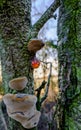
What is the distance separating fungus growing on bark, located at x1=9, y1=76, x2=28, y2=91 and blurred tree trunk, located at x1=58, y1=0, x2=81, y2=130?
0.48 ft

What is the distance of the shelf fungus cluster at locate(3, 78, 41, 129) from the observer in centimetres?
52

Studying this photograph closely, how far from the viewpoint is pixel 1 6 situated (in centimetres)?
56

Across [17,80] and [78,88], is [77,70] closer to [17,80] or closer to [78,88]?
[78,88]

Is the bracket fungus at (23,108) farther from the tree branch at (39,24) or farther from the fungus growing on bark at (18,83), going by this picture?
the tree branch at (39,24)

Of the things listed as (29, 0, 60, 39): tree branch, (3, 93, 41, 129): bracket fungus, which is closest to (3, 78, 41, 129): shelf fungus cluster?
(3, 93, 41, 129): bracket fungus

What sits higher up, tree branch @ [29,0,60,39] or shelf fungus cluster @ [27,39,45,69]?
tree branch @ [29,0,60,39]

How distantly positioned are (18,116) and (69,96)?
0.16m

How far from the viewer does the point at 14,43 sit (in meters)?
0.56

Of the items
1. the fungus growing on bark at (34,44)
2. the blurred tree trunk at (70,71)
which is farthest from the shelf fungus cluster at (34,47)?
the blurred tree trunk at (70,71)

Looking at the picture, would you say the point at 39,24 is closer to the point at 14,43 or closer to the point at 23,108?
the point at 14,43

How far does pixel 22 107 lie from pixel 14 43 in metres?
0.14

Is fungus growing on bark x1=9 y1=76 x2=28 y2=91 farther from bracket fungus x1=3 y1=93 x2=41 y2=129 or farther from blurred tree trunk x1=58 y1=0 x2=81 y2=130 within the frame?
blurred tree trunk x1=58 y1=0 x2=81 y2=130

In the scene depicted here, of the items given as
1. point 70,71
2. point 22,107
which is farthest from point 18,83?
point 70,71

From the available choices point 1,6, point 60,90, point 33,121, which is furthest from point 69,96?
point 1,6
